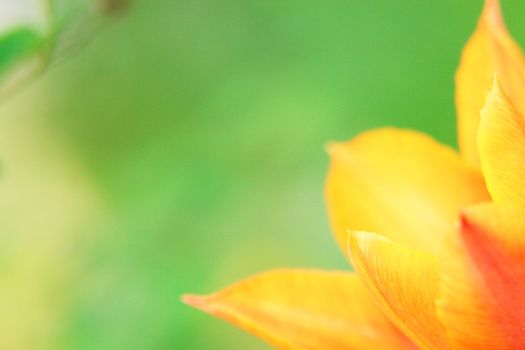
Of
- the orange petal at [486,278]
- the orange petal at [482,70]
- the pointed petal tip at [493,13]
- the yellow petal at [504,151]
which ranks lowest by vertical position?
the orange petal at [486,278]

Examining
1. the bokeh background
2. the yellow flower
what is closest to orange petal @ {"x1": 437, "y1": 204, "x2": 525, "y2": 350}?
the yellow flower

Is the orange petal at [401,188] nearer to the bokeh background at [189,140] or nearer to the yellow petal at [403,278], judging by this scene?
the yellow petal at [403,278]

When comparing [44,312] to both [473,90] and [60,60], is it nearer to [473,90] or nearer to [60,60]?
[60,60]

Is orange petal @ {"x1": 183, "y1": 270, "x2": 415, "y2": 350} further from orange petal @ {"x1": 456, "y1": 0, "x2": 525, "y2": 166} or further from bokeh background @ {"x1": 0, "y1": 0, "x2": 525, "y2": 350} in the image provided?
bokeh background @ {"x1": 0, "y1": 0, "x2": 525, "y2": 350}

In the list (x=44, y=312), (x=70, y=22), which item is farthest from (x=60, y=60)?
(x=44, y=312)

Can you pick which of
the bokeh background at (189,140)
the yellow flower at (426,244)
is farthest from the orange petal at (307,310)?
the bokeh background at (189,140)
